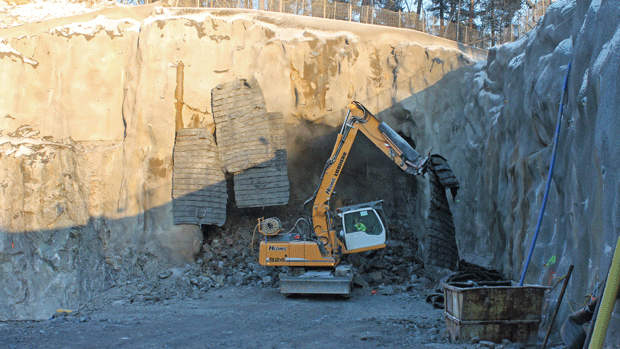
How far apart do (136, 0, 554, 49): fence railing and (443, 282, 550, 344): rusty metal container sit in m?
9.44

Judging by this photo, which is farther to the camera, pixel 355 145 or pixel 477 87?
pixel 355 145

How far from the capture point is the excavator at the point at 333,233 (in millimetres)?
9617

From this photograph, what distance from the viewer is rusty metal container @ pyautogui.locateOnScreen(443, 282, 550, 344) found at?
545cm

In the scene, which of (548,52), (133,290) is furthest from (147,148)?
(548,52)

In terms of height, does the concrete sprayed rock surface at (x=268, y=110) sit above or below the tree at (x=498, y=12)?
below

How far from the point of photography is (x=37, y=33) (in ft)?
37.5

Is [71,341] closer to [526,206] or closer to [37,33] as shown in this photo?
[526,206]

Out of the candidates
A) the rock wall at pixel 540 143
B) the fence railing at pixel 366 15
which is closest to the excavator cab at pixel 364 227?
the rock wall at pixel 540 143

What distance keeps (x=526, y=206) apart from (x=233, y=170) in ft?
21.6

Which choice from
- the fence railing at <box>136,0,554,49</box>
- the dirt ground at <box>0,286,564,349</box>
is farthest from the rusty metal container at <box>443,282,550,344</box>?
the fence railing at <box>136,0,554,49</box>

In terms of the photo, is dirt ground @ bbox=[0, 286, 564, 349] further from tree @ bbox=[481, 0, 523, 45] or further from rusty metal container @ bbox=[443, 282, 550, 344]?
tree @ bbox=[481, 0, 523, 45]

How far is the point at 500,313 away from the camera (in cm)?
549

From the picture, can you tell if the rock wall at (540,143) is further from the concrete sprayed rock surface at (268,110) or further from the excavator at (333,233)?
the excavator at (333,233)

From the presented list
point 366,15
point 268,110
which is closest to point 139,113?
point 268,110
